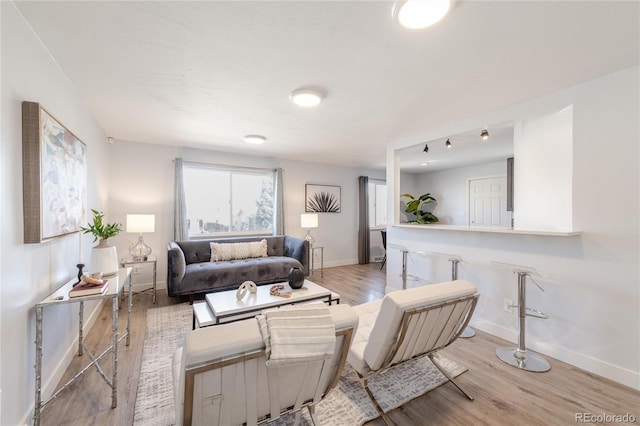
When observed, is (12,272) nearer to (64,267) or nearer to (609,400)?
(64,267)

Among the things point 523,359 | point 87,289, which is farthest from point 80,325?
point 523,359

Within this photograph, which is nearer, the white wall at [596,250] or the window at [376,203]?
the white wall at [596,250]

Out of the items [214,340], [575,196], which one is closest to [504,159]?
[575,196]

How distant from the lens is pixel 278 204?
518 centimetres

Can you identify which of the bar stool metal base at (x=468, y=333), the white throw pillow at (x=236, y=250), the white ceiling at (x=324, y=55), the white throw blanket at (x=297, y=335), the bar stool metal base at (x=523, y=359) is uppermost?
the white ceiling at (x=324, y=55)

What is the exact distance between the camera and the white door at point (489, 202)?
5.61m

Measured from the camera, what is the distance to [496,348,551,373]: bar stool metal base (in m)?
2.12

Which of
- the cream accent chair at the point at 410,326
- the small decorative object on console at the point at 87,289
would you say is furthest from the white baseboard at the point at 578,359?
the small decorative object on console at the point at 87,289

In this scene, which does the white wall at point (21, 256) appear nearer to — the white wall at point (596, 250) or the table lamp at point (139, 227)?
the table lamp at point (139, 227)

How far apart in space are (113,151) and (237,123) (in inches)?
89.4

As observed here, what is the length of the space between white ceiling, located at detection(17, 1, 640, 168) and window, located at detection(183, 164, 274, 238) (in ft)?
5.77

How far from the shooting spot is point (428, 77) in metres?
2.10

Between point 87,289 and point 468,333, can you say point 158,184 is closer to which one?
point 87,289

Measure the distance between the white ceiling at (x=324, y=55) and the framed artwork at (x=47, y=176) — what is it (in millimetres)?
545
